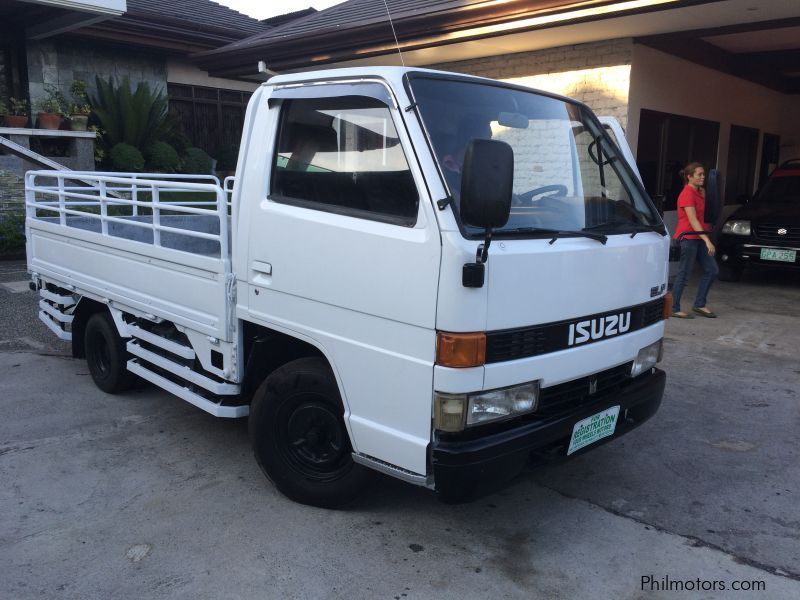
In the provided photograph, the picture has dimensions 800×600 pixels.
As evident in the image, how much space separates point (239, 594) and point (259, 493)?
0.89m

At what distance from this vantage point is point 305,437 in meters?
3.46

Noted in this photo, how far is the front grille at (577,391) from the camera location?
3.05m

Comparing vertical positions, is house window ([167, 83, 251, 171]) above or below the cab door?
above

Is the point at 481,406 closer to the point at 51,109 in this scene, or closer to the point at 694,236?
the point at 694,236

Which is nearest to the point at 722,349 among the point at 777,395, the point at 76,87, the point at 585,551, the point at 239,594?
the point at 777,395

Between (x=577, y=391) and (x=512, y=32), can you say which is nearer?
(x=577, y=391)

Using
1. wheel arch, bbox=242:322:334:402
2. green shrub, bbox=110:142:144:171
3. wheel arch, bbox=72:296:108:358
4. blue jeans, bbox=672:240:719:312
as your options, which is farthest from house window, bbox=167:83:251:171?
wheel arch, bbox=242:322:334:402

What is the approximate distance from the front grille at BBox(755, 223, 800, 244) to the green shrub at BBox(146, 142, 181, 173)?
1048 cm

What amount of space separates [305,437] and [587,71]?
714 cm

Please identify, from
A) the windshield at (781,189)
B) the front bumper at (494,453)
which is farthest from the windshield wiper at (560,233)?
the windshield at (781,189)

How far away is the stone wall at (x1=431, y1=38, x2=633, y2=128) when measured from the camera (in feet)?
28.1

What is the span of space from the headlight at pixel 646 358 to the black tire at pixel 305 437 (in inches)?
58.4

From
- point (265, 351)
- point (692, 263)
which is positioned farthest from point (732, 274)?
point (265, 351)

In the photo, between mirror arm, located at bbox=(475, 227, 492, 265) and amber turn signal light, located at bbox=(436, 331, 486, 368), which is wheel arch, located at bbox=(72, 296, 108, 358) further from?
mirror arm, located at bbox=(475, 227, 492, 265)
